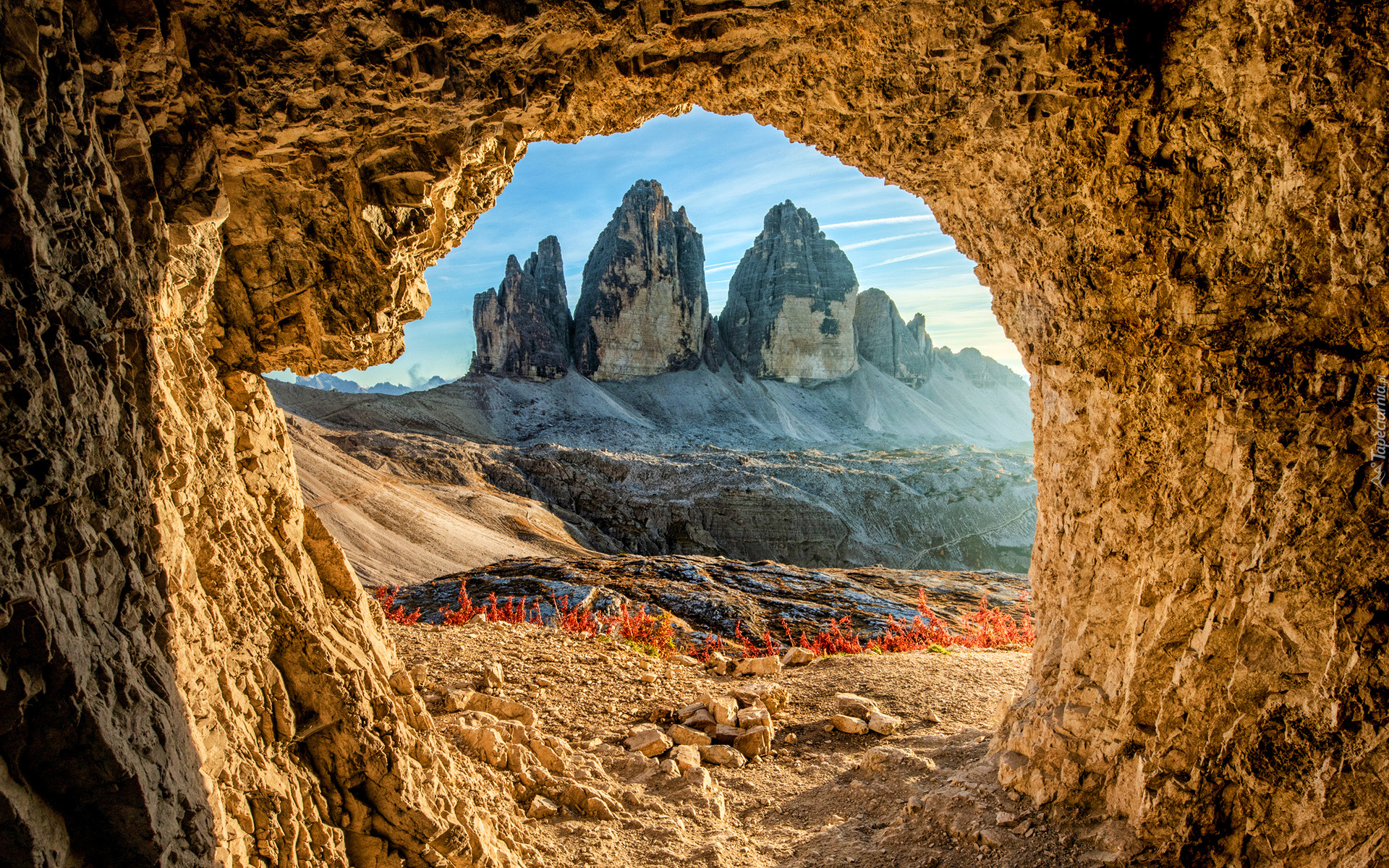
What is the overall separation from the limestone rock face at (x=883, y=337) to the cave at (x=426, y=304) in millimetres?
83125

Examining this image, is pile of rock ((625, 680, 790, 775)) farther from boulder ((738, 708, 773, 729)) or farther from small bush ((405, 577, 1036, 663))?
small bush ((405, 577, 1036, 663))

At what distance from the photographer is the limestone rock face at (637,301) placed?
64812mm

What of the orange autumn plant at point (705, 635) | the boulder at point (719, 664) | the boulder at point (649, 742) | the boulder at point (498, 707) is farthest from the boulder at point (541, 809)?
the orange autumn plant at point (705, 635)

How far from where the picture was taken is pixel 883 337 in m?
86.6

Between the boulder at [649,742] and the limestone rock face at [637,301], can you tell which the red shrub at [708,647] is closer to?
the boulder at [649,742]

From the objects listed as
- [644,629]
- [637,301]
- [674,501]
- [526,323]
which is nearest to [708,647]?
[644,629]

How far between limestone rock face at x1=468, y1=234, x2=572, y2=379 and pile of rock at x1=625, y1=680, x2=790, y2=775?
56345 mm

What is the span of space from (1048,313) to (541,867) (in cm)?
413

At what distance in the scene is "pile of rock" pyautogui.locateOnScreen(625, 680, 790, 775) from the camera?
17.4 ft

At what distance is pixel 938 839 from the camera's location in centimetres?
407

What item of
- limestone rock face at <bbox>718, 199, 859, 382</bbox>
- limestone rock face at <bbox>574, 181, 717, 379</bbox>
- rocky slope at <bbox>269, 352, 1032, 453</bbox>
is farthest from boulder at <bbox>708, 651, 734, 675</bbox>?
limestone rock face at <bbox>718, 199, 859, 382</bbox>

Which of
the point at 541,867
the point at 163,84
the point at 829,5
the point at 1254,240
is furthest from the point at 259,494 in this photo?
the point at 1254,240

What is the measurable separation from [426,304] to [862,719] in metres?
Result: 4.94

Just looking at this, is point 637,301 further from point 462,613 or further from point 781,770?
point 781,770
